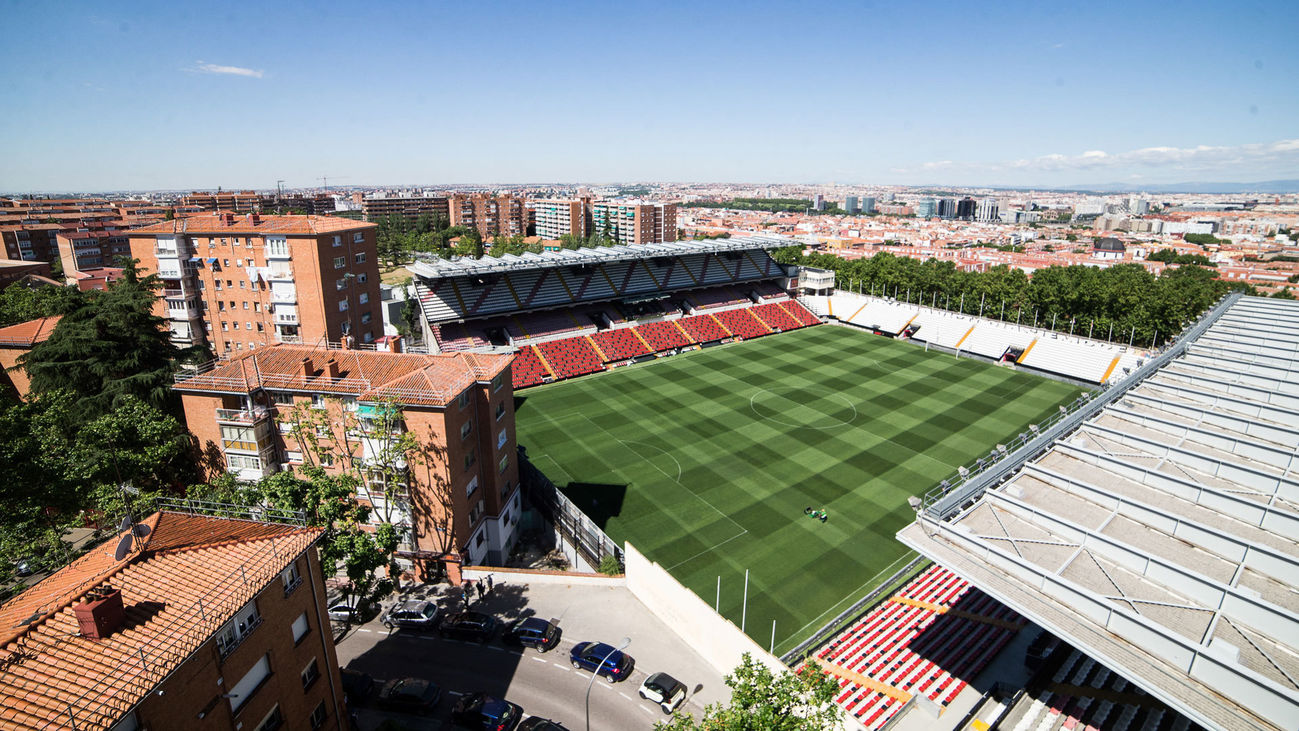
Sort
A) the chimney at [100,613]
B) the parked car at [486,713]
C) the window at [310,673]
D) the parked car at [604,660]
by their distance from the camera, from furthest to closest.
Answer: the parked car at [604,660] < the parked car at [486,713] < the window at [310,673] < the chimney at [100,613]

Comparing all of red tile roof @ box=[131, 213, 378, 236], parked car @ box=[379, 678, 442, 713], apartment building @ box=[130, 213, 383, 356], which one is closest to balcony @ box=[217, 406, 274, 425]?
parked car @ box=[379, 678, 442, 713]

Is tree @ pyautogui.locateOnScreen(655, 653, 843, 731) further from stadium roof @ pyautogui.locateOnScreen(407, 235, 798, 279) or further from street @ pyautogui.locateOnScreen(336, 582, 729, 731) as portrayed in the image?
stadium roof @ pyautogui.locateOnScreen(407, 235, 798, 279)

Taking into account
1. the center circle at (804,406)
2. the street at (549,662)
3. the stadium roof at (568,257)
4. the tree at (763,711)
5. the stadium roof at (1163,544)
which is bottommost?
the street at (549,662)

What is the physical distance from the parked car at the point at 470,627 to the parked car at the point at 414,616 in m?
0.47

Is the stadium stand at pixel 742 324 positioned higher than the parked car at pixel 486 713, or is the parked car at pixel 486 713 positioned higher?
the stadium stand at pixel 742 324

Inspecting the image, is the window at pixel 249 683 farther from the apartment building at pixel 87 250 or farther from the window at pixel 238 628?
the apartment building at pixel 87 250

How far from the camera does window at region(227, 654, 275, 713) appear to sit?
1157 cm

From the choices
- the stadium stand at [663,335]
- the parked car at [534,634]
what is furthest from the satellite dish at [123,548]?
the stadium stand at [663,335]

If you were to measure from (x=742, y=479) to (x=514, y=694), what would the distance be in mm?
16851

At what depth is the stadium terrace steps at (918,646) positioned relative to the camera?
16712mm

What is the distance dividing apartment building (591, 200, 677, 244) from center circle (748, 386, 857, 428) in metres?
102

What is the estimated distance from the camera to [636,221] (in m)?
144

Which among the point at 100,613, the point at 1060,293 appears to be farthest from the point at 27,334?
the point at 1060,293

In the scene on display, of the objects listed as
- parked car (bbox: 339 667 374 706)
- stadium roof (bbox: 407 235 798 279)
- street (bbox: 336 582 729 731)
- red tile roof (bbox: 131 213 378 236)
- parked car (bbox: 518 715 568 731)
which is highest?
red tile roof (bbox: 131 213 378 236)
